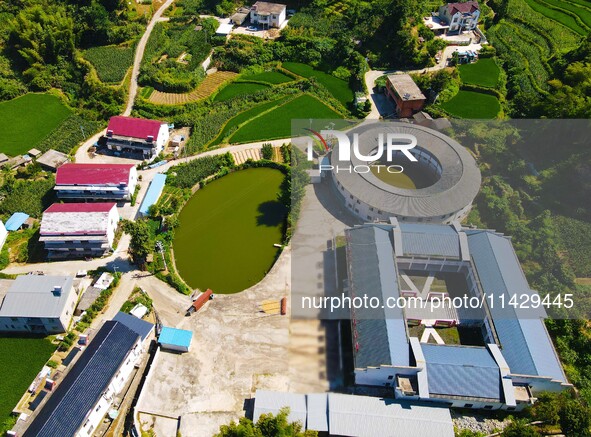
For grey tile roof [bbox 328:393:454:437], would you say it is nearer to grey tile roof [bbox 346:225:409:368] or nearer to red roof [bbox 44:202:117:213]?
grey tile roof [bbox 346:225:409:368]

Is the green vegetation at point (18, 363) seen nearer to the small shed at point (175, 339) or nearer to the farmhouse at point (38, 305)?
the farmhouse at point (38, 305)

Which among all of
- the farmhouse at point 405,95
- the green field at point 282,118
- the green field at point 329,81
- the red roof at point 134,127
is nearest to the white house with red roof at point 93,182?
the red roof at point 134,127

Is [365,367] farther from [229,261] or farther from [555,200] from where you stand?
[555,200]

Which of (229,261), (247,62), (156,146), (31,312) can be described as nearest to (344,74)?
(247,62)

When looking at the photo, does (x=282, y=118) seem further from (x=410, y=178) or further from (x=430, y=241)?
(x=430, y=241)

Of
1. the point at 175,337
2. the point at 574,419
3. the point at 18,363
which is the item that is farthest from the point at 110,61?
the point at 574,419

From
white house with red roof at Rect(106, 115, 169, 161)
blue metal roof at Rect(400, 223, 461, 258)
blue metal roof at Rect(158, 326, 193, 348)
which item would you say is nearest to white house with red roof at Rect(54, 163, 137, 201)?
white house with red roof at Rect(106, 115, 169, 161)
